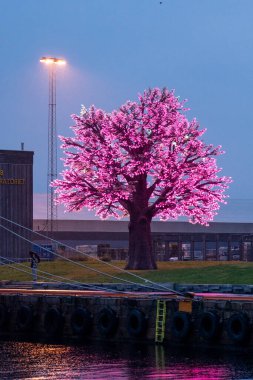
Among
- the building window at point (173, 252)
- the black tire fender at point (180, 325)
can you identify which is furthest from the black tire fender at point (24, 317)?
the building window at point (173, 252)

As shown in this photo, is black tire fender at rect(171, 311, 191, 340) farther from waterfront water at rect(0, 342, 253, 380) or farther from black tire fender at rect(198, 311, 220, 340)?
waterfront water at rect(0, 342, 253, 380)

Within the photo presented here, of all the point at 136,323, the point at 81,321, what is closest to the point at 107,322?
the point at 136,323

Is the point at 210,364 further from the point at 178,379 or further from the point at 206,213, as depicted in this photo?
the point at 206,213

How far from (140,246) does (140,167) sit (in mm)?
4719

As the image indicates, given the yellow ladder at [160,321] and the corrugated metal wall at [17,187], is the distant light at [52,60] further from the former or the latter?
the yellow ladder at [160,321]

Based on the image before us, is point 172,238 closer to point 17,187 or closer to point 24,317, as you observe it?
point 17,187

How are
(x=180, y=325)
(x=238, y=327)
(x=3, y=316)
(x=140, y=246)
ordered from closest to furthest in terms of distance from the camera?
(x=238, y=327) → (x=180, y=325) → (x=3, y=316) → (x=140, y=246)

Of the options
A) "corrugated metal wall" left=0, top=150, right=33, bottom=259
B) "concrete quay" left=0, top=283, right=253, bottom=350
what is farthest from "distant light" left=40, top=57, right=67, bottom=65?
"concrete quay" left=0, top=283, right=253, bottom=350

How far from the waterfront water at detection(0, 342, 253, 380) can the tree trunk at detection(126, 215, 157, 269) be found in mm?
23457

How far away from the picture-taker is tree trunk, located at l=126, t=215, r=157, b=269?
64250mm

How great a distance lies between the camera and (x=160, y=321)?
41062 mm

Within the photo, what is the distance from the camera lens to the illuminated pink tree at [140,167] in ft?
213

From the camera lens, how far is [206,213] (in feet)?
221

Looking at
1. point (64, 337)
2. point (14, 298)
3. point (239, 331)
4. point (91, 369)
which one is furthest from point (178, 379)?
point (14, 298)
